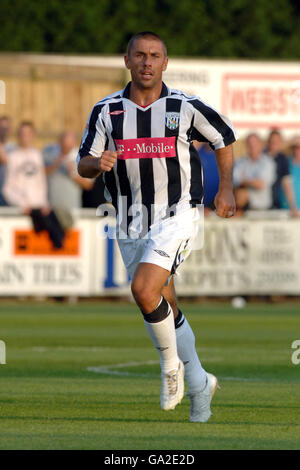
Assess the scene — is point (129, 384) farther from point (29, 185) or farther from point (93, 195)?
point (93, 195)

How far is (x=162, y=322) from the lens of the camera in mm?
7148

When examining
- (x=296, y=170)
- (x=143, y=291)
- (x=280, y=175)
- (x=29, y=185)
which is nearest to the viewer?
(x=143, y=291)

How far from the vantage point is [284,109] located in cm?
2370

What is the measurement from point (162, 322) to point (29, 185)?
10.6 m

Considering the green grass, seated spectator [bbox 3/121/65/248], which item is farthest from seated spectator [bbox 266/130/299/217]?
seated spectator [bbox 3/121/65/248]

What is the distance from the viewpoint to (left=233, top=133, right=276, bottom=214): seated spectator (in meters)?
18.4

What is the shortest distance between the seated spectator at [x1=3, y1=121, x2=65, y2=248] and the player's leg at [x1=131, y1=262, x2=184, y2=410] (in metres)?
10.3

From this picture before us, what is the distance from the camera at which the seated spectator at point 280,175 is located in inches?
724

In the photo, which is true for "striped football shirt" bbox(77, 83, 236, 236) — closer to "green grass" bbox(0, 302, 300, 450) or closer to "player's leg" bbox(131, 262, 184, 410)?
"player's leg" bbox(131, 262, 184, 410)

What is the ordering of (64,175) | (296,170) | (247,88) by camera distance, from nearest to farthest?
(64,175)
(296,170)
(247,88)

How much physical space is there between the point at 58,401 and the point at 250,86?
52.0 feet

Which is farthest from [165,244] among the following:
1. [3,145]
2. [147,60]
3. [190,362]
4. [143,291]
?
[3,145]

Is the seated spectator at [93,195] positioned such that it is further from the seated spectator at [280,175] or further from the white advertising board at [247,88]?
the white advertising board at [247,88]

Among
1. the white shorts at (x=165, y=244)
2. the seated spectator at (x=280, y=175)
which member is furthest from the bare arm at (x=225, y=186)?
the seated spectator at (x=280, y=175)
